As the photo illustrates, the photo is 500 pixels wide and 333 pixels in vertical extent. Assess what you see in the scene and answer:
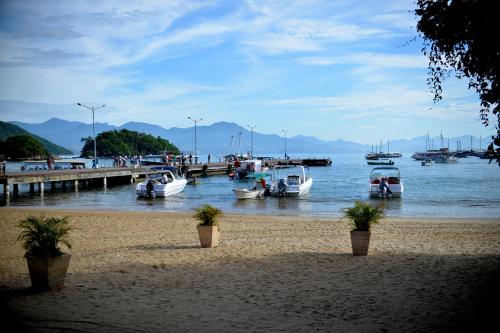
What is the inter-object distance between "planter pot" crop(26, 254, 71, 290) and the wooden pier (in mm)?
Result: 36196

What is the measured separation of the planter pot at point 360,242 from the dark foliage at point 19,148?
153 metres

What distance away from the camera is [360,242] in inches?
454

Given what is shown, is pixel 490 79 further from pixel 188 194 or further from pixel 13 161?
pixel 13 161

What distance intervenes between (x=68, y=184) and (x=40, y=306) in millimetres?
52868

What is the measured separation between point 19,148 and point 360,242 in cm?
15433

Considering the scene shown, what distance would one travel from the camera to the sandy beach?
6590 millimetres

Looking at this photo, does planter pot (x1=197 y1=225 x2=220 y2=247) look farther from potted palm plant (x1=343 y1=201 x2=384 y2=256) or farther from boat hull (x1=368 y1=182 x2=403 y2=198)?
boat hull (x1=368 y1=182 x2=403 y2=198)

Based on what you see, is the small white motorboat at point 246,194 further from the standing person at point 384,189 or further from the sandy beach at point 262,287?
the sandy beach at point 262,287

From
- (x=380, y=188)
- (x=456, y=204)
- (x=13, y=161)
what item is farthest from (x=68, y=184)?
(x=13, y=161)

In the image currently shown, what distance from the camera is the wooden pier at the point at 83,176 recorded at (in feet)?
139

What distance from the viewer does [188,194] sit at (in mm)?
45469

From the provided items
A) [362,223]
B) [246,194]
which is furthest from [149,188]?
[362,223]

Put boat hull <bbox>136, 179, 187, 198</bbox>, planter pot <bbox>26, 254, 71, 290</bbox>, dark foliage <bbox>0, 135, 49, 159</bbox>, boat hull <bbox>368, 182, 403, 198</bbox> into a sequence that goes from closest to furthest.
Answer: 1. planter pot <bbox>26, 254, 71, 290</bbox>
2. boat hull <bbox>368, 182, 403, 198</bbox>
3. boat hull <bbox>136, 179, 187, 198</bbox>
4. dark foliage <bbox>0, 135, 49, 159</bbox>

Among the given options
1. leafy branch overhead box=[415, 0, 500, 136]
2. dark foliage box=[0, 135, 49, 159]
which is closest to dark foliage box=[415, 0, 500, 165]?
leafy branch overhead box=[415, 0, 500, 136]
